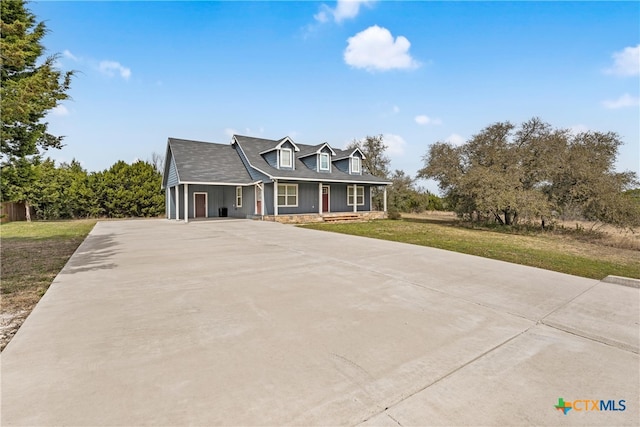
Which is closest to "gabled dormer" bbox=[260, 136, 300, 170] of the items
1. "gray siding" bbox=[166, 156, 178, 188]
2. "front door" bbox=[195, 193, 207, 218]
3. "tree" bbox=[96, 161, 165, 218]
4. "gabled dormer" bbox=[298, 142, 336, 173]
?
"gabled dormer" bbox=[298, 142, 336, 173]

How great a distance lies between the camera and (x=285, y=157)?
20.0 m

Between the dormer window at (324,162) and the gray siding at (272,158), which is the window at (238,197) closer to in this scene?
the gray siding at (272,158)

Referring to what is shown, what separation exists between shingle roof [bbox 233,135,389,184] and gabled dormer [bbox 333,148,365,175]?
13.5 inches

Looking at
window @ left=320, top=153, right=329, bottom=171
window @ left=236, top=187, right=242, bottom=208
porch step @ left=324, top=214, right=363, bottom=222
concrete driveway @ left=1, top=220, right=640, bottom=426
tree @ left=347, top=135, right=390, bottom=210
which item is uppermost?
tree @ left=347, top=135, right=390, bottom=210

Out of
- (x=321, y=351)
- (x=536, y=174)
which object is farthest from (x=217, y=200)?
(x=536, y=174)

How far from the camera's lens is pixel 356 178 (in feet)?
72.8

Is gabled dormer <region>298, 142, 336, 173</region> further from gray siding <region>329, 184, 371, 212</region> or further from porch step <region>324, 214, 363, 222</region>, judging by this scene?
porch step <region>324, 214, 363, 222</region>

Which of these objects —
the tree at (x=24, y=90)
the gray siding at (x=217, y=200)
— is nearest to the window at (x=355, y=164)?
the gray siding at (x=217, y=200)

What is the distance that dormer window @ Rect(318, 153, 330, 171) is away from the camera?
21.3 meters

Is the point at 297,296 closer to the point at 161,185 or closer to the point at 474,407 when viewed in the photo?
the point at 474,407

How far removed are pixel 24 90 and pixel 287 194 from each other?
14140 millimetres

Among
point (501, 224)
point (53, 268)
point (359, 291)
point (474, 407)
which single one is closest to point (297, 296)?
point (359, 291)

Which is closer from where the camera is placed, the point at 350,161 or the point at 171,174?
the point at 171,174

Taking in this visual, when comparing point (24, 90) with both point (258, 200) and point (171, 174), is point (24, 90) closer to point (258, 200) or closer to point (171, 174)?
point (258, 200)
